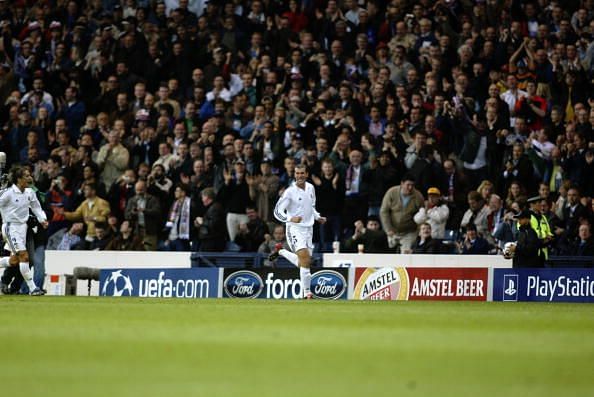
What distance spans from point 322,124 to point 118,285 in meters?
5.50

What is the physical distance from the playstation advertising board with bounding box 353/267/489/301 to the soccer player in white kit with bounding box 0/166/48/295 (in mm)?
6113

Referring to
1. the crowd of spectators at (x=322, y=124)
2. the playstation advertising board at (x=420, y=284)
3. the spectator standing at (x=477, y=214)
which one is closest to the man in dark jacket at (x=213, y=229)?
the crowd of spectators at (x=322, y=124)

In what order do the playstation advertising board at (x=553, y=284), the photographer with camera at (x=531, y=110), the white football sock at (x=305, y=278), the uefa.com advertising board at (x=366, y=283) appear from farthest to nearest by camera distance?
the photographer with camera at (x=531, y=110), the uefa.com advertising board at (x=366, y=283), the playstation advertising board at (x=553, y=284), the white football sock at (x=305, y=278)

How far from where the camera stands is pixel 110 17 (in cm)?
3084

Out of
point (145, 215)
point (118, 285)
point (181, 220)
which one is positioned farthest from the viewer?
point (145, 215)

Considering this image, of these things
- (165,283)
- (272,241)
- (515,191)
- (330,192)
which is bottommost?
(165,283)

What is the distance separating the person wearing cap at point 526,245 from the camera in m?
21.1

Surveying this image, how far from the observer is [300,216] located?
21828 mm

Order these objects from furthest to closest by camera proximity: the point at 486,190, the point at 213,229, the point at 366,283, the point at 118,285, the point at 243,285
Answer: the point at 213,229
the point at 118,285
the point at 243,285
the point at 486,190
the point at 366,283

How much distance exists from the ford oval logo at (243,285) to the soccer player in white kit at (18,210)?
12.7 ft

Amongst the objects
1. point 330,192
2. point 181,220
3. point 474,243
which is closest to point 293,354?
point 474,243

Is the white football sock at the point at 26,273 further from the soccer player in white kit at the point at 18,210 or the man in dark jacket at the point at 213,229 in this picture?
the man in dark jacket at the point at 213,229

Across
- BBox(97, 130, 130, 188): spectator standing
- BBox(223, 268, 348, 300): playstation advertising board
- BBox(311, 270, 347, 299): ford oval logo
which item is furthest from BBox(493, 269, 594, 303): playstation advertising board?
BBox(97, 130, 130, 188): spectator standing

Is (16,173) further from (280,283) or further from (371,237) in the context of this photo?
(371,237)
